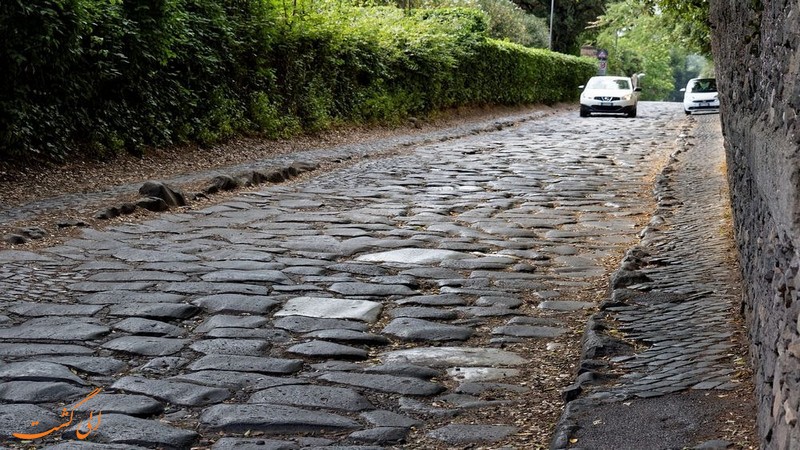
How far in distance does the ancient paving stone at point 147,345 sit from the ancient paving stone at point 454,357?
1025 millimetres

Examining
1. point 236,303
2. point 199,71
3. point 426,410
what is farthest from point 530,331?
point 199,71

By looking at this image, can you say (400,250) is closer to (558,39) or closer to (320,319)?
(320,319)

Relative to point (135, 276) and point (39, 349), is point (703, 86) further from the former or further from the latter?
point (39, 349)

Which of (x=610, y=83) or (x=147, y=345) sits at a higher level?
(x=610, y=83)

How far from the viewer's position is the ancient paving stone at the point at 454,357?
15.4 feet

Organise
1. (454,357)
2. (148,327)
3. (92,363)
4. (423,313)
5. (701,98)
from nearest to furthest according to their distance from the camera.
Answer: (92,363), (454,357), (148,327), (423,313), (701,98)

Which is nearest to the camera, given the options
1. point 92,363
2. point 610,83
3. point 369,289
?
point 92,363

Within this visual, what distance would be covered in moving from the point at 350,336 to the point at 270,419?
125 centimetres

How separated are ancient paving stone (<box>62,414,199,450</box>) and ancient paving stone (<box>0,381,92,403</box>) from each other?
346mm

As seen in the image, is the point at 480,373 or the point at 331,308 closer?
the point at 480,373

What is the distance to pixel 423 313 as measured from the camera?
5.59m

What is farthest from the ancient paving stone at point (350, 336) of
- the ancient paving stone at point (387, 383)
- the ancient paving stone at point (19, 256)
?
the ancient paving stone at point (19, 256)

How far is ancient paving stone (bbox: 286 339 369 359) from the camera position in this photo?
4.76 metres

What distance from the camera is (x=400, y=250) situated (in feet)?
24.5
